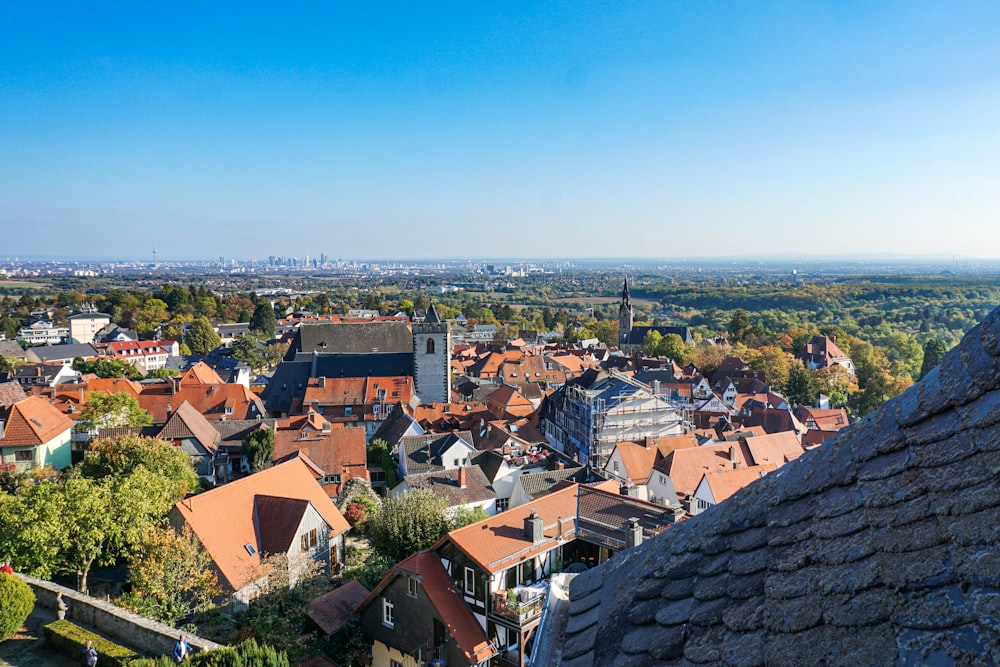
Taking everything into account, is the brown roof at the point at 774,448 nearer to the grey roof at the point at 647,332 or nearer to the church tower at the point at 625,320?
the grey roof at the point at 647,332

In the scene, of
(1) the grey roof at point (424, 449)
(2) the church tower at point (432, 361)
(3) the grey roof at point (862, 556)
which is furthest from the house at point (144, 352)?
(3) the grey roof at point (862, 556)

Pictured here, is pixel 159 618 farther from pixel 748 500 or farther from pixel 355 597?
pixel 748 500

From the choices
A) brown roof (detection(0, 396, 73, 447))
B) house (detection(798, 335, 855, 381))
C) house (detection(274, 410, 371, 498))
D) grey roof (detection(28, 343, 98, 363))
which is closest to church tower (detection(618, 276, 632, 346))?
house (detection(798, 335, 855, 381))

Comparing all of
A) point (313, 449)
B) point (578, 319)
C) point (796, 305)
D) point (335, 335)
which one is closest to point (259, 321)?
point (335, 335)

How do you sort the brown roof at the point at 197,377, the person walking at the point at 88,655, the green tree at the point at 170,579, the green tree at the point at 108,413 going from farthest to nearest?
the brown roof at the point at 197,377, the green tree at the point at 108,413, the green tree at the point at 170,579, the person walking at the point at 88,655

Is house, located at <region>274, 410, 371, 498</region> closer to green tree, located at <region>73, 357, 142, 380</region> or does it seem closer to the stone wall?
the stone wall

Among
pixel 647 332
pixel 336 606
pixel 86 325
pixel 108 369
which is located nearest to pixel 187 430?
pixel 336 606
